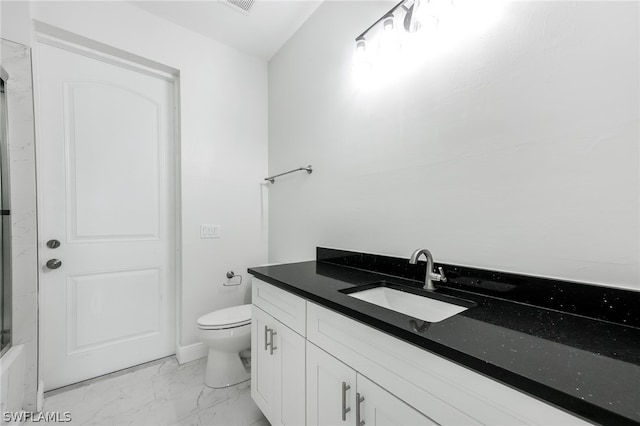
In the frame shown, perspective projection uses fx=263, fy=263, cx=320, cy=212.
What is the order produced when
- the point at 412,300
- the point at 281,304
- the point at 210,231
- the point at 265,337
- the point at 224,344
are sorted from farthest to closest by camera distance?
the point at 210,231 < the point at 224,344 < the point at 265,337 < the point at 281,304 < the point at 412,300

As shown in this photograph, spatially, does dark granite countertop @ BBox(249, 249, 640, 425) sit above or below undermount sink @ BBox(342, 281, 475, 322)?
above

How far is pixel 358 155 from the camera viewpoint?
152cm

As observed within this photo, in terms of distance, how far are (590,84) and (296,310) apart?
124 centimetres

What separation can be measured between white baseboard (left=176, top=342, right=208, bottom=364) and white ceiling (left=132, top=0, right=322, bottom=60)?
2.48 meters

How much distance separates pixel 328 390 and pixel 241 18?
7.84ft

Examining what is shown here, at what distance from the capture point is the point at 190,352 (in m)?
2.03

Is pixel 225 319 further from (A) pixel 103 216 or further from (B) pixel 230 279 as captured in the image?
(A) pixel 103 216

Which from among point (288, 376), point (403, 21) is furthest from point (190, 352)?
point (403, 21)

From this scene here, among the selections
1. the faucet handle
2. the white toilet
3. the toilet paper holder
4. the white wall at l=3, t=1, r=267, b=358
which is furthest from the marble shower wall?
the faucet handle

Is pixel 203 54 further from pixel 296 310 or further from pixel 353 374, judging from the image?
pixel 353 374

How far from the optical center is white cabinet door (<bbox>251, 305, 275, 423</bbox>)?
1.26 meters

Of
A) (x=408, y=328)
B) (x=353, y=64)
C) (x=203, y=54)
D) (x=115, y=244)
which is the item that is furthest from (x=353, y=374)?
(x=203, y=54)

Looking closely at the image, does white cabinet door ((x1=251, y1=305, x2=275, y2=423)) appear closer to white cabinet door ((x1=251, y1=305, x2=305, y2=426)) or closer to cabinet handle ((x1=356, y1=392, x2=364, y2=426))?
white cabinet door ((x1=251, y1=305, x2=305, y2=426))

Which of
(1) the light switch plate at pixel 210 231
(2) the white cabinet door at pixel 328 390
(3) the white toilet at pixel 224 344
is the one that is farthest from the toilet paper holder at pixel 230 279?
(2) the white cabinet door at pixel 328 390
